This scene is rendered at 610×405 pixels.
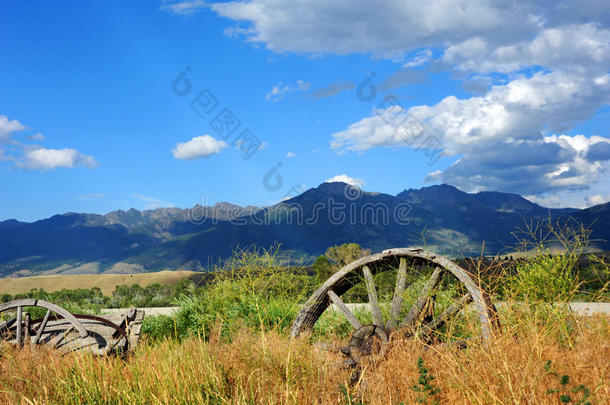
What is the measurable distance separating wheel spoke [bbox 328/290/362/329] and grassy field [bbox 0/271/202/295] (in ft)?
161

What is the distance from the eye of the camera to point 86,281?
62.1m

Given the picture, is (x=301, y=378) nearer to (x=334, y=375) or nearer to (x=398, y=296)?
(x=334, y=375)

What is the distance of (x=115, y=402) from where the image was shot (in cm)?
418

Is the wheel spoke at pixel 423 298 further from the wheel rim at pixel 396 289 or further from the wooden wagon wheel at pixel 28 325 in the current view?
the wooden wagon wheel at pixel 28 325

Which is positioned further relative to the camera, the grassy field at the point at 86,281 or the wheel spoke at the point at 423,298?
the grassy field at the point at 86,281

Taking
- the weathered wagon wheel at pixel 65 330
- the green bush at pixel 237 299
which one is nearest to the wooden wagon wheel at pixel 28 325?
the weathered wagon wheel at pixel 65 330

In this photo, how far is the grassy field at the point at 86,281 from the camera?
55703 millimetres

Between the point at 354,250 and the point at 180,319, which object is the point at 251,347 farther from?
the point at 354,250

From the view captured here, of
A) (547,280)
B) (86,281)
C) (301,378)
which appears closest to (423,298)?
(547,280)

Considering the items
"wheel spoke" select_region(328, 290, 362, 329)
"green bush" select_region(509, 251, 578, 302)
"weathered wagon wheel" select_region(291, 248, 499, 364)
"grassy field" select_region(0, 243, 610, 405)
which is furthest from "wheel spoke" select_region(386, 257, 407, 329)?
"green bush" select_region(509, 251, 578, 302)

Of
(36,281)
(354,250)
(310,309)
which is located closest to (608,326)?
(310,309)

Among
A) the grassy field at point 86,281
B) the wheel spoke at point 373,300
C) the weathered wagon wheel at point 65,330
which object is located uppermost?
the wheel spoke at point 373,300

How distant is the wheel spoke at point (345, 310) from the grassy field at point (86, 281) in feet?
161

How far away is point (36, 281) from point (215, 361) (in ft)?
233
